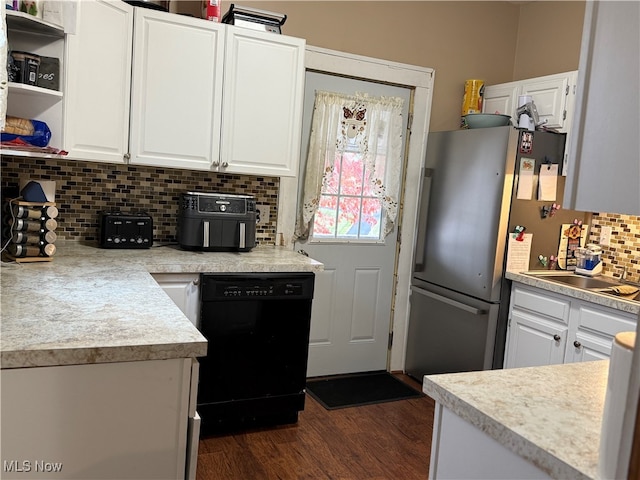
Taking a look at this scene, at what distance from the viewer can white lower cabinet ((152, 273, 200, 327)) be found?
2562mm

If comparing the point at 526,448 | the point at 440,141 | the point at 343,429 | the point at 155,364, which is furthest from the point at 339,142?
the point at 526,448

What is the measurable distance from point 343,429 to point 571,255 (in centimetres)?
176

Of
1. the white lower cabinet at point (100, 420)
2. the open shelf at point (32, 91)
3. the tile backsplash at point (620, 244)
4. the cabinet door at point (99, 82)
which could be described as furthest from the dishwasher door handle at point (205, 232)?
the tile backsplash at point (620, 244)

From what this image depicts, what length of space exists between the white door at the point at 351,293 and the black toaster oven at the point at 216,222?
2.01 feet

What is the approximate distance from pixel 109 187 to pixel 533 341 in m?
2.46

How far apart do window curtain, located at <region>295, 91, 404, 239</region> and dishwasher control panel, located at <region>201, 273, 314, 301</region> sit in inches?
29.6

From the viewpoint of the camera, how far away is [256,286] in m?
2.71

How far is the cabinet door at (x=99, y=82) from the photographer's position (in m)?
2.47

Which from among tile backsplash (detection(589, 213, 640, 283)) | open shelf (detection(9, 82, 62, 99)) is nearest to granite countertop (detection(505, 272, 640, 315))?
tile backsplash (detection(589, 213, 640, 283))

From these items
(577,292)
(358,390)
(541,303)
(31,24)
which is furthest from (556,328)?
(31,24)

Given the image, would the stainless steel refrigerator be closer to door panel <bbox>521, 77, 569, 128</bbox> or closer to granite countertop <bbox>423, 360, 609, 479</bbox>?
door panel <bbox>521, 77, 569, 128</bbox>

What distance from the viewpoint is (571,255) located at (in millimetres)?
3430

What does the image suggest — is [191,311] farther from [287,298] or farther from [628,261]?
[628,261]

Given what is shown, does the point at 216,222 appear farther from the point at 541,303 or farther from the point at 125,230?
the point at 541,303
